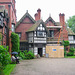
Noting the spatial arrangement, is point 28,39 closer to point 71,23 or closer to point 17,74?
point 17,74

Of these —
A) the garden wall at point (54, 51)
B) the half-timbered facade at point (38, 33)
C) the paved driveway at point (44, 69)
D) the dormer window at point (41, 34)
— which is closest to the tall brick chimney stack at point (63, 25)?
the half-timbered facade at point (38, 33)

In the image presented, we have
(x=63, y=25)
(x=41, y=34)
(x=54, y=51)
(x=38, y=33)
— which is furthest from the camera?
(x=63, y=25)

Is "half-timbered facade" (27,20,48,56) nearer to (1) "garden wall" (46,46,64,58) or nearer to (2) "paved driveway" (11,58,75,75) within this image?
(1) "garden wall" (46,46,64,58)

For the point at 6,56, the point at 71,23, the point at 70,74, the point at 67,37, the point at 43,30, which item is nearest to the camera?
the point at 70,74

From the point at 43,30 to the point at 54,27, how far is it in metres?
4.55

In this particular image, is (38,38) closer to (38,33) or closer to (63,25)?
(38,33)

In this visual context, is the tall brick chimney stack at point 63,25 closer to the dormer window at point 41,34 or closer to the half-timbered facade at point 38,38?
the half-timbered facade at point 38,38

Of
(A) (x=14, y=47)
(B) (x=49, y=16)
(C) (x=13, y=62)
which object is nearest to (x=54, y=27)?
(B) (x=49, y=16)

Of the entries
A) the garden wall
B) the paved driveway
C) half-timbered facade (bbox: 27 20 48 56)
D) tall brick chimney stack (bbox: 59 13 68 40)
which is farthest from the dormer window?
the paved driveway

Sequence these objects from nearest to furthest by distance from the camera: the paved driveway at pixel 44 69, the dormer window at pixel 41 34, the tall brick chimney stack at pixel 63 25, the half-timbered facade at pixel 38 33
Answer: the paved driveway at pixel 44 69 < the half-timbered facade at pixel 38 33 < the dormer window at pixel 41 34 < the tall brick chimney stack at pixel 63 25

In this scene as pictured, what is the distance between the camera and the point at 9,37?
984 inches

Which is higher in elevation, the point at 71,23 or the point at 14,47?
the point at 71,23

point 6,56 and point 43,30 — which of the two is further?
point 43,30

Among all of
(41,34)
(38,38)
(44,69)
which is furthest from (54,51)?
(44,69)
